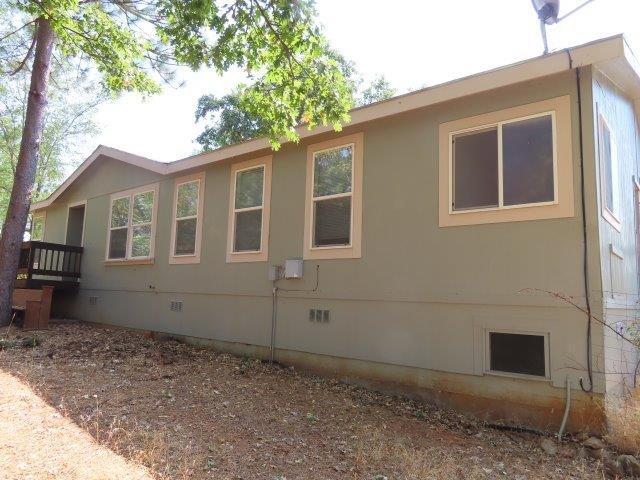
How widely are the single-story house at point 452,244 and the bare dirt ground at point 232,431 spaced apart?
1.77ft

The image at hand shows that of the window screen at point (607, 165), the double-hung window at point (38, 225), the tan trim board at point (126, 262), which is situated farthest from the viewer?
the double-hung window at point (38, 225)

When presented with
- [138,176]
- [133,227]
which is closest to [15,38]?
[138,176]

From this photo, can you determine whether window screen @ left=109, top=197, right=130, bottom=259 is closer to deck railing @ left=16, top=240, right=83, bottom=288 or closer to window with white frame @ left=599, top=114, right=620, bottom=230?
deck railing @ left=16, top=240, right=83, bottom=288

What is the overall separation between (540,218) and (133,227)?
26.7ft

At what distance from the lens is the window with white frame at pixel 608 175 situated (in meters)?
4.91

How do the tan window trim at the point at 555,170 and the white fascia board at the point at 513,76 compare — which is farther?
the tan window trim at the point at 555,170

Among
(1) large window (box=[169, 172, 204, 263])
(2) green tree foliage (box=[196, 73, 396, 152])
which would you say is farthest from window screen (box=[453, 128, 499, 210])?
(2) green tree foliage (box=[196, 73, 396, 152])

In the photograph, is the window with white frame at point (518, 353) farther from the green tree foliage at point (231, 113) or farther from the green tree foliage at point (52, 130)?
the green tree foliage at point (52, 130)

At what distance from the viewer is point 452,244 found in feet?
17.8

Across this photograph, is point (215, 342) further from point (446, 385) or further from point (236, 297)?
point (446, 385)

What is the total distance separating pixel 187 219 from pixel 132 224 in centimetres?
194

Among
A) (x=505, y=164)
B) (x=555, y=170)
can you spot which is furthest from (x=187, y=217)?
(x=555, y=170)

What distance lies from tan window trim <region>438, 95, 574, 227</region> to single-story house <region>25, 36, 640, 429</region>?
0.02 m

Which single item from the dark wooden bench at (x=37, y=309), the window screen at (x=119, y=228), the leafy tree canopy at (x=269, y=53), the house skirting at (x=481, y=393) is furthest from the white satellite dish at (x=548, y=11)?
the dark wooden bench at (x=37, y=309)
